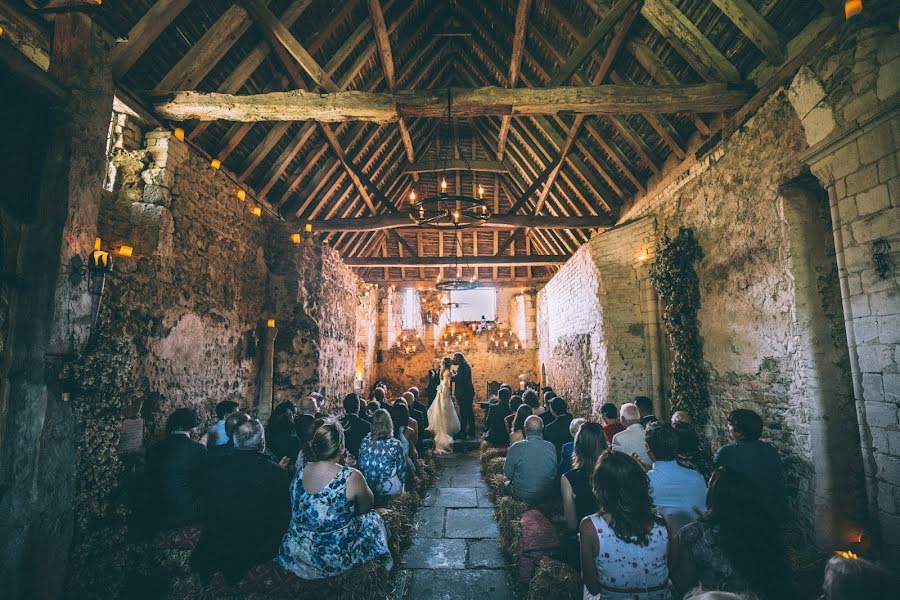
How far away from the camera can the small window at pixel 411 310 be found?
1595cm

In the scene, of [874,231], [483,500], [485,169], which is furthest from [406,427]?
[485,169]

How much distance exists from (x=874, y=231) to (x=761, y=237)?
1.29 meters

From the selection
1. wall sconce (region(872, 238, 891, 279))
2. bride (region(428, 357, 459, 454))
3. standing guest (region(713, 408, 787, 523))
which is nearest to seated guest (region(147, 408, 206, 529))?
standing guest (region(713, 408, 787, 523))

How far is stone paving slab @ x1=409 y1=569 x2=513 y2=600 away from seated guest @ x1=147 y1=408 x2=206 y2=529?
6.40ft

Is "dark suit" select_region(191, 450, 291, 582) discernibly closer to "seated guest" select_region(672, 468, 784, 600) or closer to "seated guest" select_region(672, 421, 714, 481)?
"seated guest" select_region(672, 468, 784, 600)

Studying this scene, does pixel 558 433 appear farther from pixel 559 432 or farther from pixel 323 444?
pixel 323 444

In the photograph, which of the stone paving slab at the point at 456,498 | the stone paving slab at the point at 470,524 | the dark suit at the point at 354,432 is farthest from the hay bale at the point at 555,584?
the dark suit at the point at 354,432

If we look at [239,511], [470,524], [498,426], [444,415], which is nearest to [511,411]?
[498,426]

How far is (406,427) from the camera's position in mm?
5863

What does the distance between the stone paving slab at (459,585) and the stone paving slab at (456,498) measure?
1.61m

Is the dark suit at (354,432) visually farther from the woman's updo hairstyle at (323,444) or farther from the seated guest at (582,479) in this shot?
the seated guest at (582,479)

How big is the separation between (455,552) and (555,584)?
1297mm

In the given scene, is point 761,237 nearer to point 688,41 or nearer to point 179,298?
point 688,41

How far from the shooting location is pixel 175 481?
11.6 feet
